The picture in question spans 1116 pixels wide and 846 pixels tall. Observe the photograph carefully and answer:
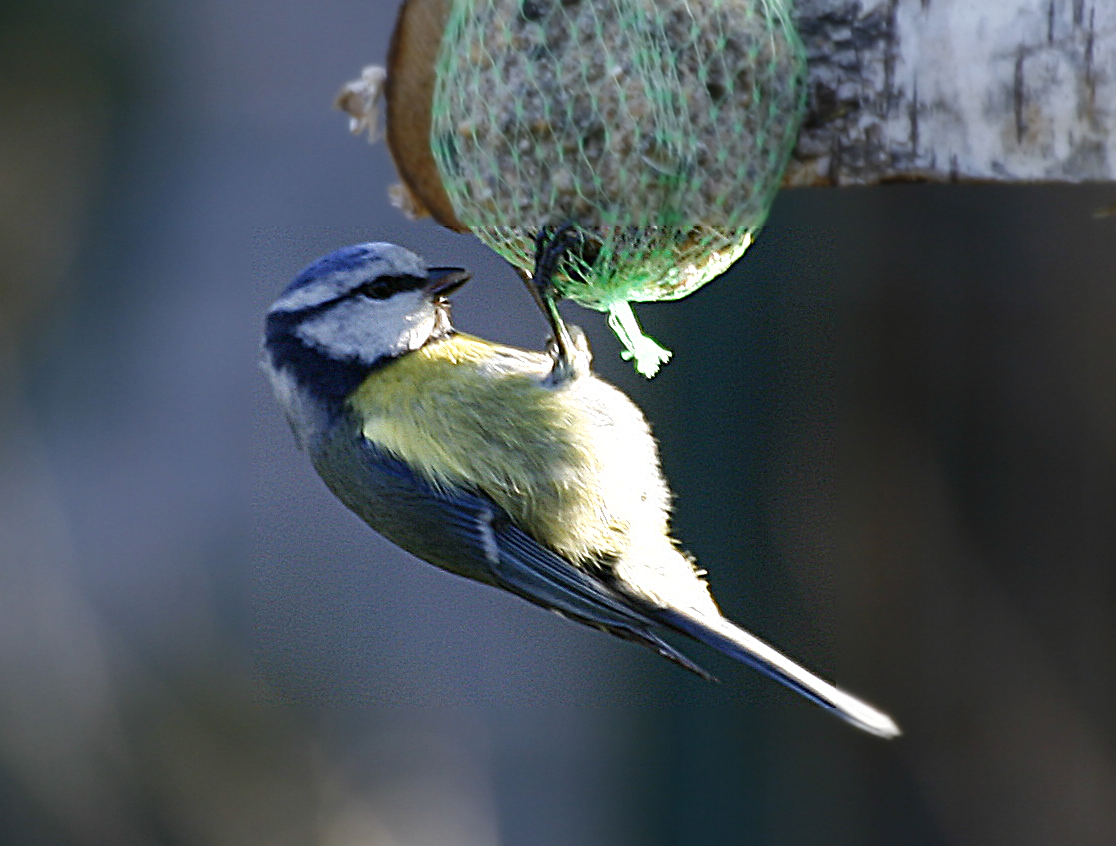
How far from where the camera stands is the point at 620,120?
5.44 feet

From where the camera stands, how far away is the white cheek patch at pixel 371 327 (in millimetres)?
1973

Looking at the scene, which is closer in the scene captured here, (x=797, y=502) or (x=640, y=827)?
(x=797, y=502)

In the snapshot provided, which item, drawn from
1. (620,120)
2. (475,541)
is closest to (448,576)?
(475,541)

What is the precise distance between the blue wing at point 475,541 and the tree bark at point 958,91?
0.66 meters

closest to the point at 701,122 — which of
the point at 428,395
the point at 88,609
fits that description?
the point at 428,395

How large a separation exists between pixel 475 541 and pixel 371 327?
0.36 m

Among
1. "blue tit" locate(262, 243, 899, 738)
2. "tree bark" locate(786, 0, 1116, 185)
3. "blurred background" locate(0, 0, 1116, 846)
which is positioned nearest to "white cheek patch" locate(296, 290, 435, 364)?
"blue tit" locate(262, 243, 899, 738)

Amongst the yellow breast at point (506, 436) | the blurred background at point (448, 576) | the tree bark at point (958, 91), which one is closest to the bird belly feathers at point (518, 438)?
the yellow breast at point (506, 436)

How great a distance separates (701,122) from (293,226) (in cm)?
254

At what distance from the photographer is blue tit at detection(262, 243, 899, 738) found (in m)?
1.94

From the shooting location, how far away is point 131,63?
4.30 m

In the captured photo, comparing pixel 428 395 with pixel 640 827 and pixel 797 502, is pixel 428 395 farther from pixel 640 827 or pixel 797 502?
pixel 640 827

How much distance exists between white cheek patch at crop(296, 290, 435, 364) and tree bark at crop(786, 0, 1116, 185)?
1.96ft

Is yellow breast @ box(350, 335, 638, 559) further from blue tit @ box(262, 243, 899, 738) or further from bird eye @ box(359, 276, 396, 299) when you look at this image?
bird eye @ box(359, 276, 396, 299)
